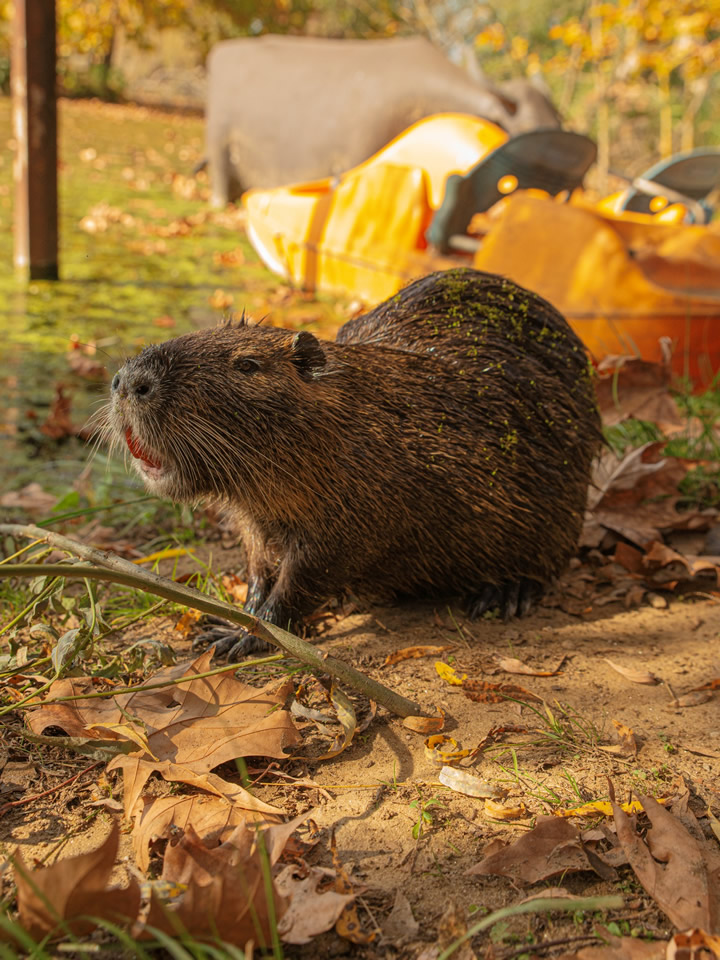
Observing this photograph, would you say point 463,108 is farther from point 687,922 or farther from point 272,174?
point 687,922

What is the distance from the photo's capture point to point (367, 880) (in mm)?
1538

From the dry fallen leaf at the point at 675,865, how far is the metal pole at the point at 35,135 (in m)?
6.18

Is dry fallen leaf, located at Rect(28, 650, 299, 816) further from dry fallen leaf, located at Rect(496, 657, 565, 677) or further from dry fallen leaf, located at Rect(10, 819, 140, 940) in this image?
dry fallen leaf, located at Rect(496, 657, 565, 677)

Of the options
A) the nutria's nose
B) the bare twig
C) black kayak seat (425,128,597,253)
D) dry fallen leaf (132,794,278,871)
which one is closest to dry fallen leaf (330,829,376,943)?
dry fallen leaf (132,794,278,871)

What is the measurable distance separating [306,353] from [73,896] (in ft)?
4.56

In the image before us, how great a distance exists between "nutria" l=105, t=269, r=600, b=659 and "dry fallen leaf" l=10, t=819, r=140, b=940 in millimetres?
1030

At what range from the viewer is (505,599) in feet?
8.82

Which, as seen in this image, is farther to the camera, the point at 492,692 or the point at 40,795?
the point at 492,692

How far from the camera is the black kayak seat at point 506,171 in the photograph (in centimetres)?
553

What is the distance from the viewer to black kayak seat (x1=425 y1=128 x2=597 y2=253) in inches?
218

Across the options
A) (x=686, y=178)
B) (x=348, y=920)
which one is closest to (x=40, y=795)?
(x=348, y=920)

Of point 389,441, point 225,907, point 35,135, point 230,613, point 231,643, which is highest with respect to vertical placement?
point 35,135

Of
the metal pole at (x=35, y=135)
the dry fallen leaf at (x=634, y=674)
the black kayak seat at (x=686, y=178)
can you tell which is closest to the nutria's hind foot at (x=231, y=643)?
the dry fallen leaf at (x=634, y=674)

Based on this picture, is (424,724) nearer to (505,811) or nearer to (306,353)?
(505,811)
